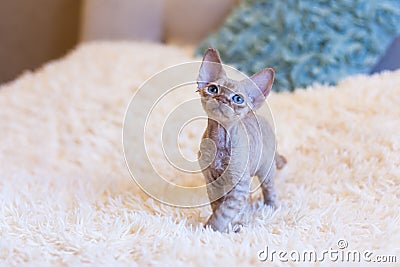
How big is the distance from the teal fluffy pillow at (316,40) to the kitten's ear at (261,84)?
1.73 feet

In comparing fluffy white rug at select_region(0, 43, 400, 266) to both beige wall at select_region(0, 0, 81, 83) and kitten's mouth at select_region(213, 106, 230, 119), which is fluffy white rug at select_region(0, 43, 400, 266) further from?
beige wall at select_region(0, 0, 81, 83)

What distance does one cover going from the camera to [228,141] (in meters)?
0.55

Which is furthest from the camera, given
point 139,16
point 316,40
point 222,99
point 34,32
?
point 34,32

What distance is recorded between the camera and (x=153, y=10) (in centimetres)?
140

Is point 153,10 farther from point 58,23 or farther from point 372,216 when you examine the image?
point 372,216

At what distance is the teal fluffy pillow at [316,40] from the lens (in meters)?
1.06

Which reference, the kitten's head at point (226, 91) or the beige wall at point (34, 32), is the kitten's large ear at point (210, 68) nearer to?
the kitten's head at point (226, 91)

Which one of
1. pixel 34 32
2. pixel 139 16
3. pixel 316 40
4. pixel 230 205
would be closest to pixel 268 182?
pixel 230 205

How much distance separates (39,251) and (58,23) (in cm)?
137

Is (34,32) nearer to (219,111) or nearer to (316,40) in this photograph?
(316,40)

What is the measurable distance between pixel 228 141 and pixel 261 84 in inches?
3.1

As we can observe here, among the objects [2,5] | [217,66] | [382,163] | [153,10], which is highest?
[2,5]

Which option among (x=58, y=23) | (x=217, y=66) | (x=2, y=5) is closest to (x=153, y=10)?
(x=58, y=23)

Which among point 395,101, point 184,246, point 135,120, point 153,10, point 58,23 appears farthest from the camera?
point 58,23
